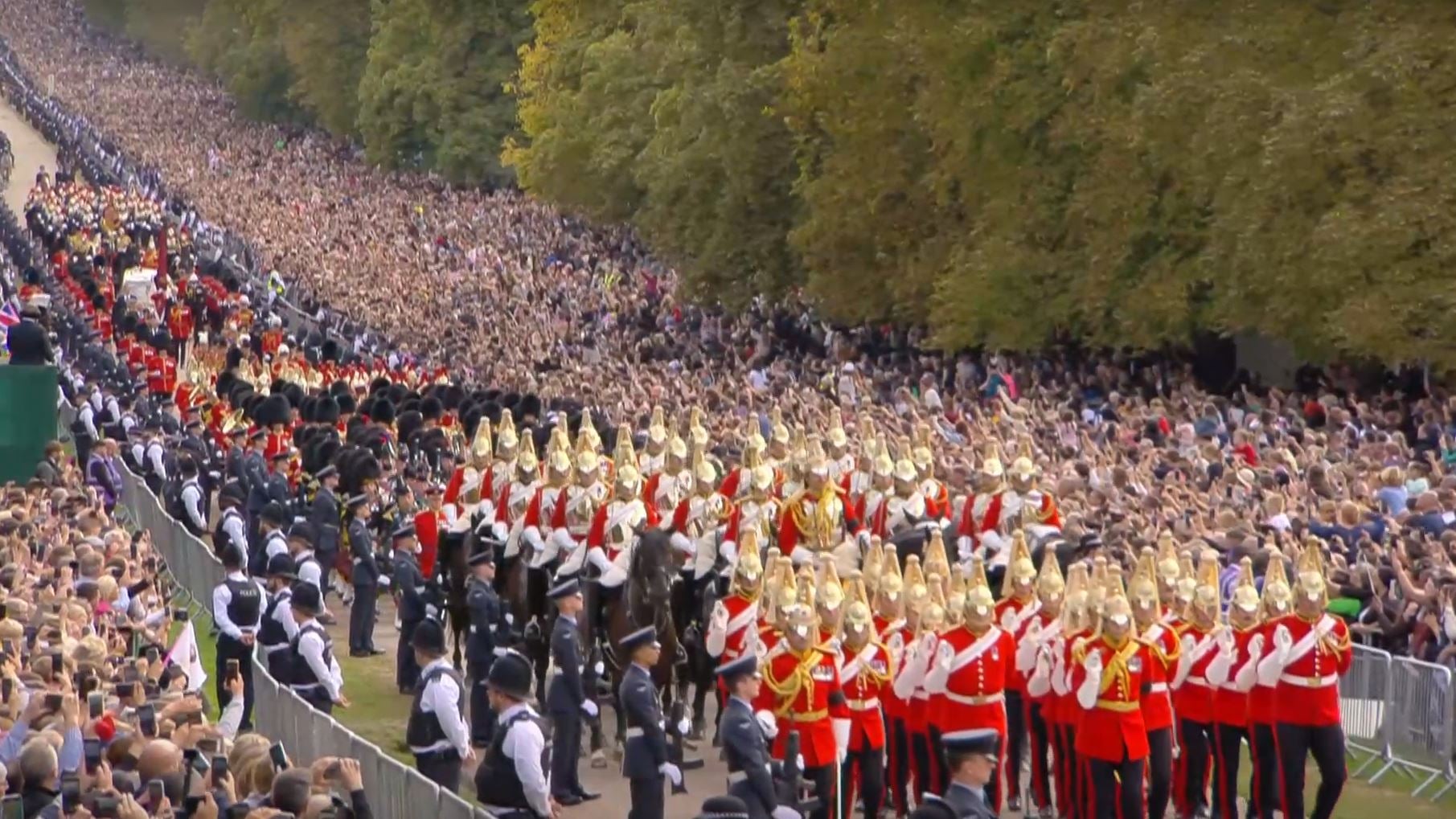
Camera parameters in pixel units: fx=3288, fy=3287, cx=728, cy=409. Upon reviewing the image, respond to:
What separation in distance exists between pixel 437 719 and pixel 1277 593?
429 centimetres

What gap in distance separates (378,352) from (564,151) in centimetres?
1004

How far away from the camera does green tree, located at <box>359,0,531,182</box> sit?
67875 millimetres

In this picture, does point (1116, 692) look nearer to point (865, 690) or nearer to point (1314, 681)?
point (1314, 681)

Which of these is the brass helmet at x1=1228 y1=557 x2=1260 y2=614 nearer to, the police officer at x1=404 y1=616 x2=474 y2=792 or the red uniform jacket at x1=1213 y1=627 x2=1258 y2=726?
the red uniform jacket at x1=1213 y1=627 x2=1258 y2=726

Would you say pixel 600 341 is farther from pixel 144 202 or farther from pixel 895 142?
pixel 144 202

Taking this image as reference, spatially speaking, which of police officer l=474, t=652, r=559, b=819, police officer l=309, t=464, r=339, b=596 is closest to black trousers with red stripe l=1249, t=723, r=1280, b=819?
police officer l=474, t=652, r=559, b=819

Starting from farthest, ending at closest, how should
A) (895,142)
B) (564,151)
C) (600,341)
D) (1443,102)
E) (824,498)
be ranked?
(564,151) < (600,341) < (895,142) < (1443,102) < (824,498)

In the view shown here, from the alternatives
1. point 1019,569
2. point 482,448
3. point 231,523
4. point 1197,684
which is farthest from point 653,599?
point 231,523

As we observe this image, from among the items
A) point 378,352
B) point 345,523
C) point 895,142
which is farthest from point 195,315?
point 345,523

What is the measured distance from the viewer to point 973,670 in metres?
16.6

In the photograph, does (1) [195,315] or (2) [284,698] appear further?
(1) [195,315]

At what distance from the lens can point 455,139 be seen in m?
67.8

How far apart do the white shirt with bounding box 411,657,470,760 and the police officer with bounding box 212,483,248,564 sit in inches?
209

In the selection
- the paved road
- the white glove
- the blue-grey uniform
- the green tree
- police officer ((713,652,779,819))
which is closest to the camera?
police officer ((713,652,779,819))
